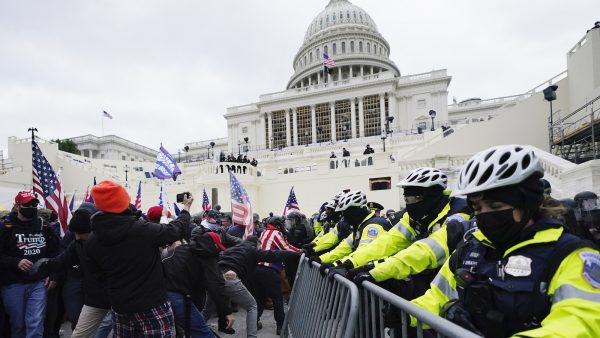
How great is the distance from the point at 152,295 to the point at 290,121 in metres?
61.9

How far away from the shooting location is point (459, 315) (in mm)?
1849

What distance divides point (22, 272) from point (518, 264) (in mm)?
5124

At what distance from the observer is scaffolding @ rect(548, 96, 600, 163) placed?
18.6 meters

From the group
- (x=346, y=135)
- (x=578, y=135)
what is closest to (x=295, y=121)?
Result: (x=346, y=135)

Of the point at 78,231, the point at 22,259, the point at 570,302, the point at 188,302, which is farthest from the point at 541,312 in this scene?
the point at 22,259

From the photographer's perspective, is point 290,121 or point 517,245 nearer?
point 517,245

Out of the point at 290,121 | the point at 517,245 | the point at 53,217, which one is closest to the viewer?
the point at 517,245

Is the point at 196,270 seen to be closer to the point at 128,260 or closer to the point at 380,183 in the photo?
the point at 128,260

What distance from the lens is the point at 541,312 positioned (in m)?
1.70

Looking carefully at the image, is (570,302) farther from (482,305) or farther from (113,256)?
(113,256)

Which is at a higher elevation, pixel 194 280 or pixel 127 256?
pixel 127 256

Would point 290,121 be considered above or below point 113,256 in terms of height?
above

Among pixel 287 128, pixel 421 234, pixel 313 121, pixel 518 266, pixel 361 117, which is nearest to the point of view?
pixel 518 266

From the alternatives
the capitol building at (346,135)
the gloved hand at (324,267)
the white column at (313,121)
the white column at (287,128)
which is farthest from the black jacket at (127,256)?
the white column at (287,128)
